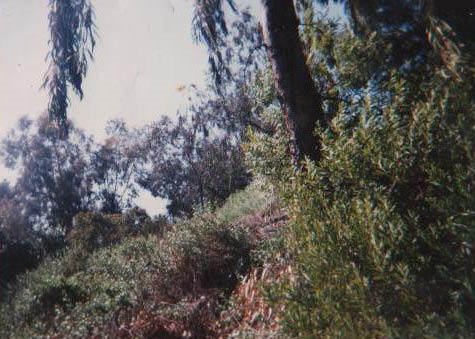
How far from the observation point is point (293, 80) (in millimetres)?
5938

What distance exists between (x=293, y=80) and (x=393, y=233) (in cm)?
330

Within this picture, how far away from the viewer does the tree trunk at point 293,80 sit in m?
5.77

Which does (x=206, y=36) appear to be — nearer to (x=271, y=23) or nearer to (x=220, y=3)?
(x=220, y=3)

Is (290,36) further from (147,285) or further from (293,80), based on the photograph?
(147,285)

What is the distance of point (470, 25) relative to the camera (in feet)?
22.8

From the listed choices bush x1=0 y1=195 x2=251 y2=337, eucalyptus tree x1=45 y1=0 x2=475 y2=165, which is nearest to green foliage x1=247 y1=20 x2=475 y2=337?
eucalyptus tree x1=45 y1=0 x2=475 y2=165

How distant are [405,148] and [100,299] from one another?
6920 mm

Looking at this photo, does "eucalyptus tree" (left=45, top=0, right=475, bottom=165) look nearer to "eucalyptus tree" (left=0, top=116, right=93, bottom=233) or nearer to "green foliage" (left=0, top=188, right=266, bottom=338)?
"green foliage" (left=0, top=188, right=266, bottom=338)

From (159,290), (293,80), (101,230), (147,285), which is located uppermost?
(101,230)

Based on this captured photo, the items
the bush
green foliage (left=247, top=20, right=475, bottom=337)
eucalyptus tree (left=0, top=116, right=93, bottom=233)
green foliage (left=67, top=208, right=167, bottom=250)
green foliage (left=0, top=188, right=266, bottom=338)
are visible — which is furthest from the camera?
eucalyptus tree (left=0, top=116, right=93, bottom=233)

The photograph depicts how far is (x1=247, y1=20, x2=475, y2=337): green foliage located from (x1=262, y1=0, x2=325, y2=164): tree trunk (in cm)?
154

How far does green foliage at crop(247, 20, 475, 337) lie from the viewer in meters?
3.07

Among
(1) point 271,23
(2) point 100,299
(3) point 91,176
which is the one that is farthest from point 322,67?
(3) point 91,176

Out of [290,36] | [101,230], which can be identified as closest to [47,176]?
[101,230]
